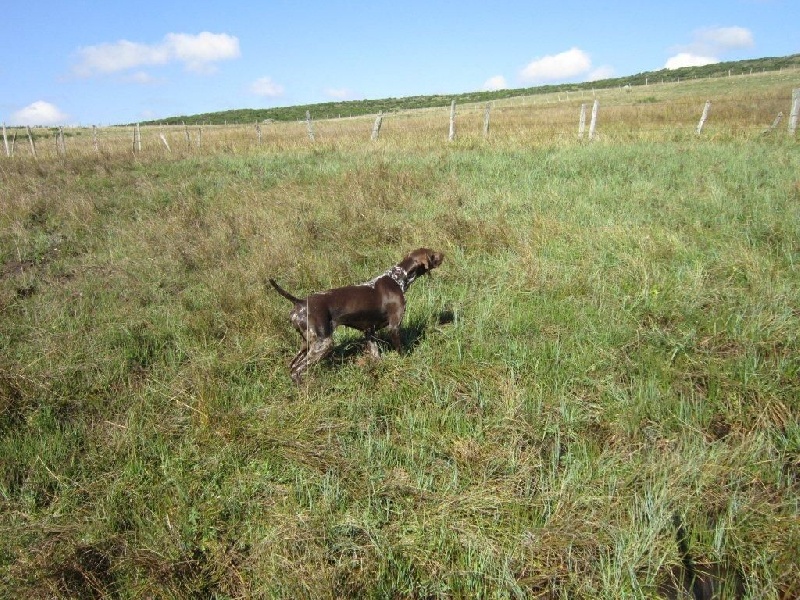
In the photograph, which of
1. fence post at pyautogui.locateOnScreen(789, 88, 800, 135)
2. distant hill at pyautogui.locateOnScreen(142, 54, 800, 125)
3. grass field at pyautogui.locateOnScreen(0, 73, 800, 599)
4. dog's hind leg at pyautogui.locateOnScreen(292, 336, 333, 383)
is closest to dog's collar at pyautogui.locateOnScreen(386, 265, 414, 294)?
grass field at pyautogui.locateOnScreen(0, 73, 800, 599)

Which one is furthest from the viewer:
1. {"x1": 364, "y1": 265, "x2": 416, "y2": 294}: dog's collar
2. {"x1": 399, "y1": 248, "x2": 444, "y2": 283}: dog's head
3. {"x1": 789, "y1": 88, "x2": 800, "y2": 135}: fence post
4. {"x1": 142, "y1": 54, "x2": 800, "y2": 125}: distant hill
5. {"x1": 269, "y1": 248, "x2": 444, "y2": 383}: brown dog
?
{"x1": 142, "y1": 54, "x2": 800, "y2": 125}: distant hill

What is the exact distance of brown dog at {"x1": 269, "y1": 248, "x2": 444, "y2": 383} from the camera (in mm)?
3988

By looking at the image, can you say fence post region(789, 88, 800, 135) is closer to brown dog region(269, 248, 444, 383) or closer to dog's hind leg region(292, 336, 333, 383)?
brown dog region(269, 248, 444, 383)

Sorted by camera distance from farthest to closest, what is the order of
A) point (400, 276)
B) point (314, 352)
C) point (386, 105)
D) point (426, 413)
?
point (386, 105) → point (400, 276) → point (314, 352) → point (426, 413)

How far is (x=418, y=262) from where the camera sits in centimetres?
462

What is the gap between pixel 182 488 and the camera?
9.57 ft

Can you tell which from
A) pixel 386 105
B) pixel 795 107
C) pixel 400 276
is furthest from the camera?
pixel 386 105

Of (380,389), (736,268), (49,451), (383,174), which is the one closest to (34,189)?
(383,174)

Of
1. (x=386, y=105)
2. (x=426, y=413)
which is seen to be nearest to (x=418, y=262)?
(x=426, y=413)

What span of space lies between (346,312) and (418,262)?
0.91 metres

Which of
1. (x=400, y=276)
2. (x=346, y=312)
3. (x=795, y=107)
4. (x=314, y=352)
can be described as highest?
(x=795, y=107)

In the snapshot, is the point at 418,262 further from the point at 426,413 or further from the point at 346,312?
the point at 426,413

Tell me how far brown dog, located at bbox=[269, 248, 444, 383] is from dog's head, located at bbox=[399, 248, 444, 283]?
29 mm

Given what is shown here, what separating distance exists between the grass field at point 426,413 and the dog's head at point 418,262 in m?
0.58
